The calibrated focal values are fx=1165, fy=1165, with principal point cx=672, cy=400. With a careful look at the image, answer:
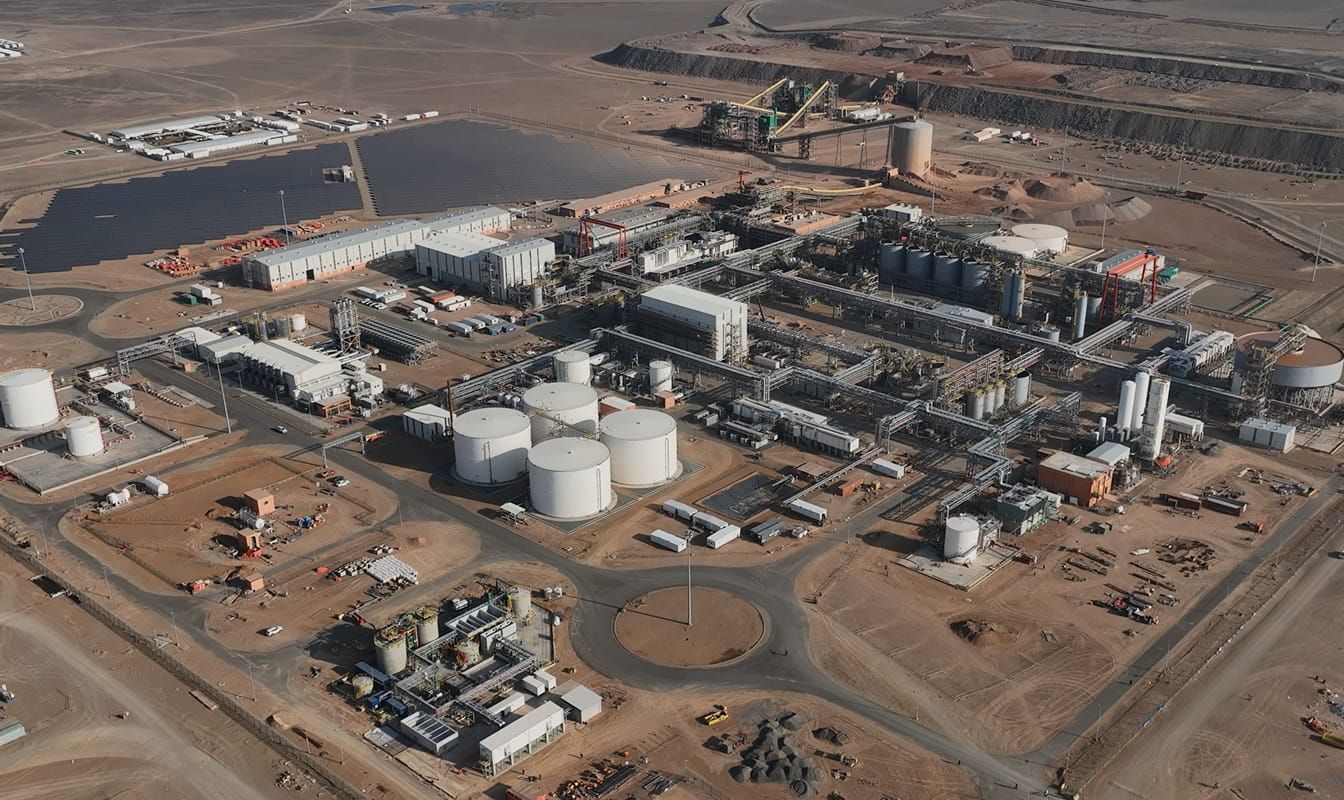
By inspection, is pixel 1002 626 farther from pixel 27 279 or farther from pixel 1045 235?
pixel 27 279

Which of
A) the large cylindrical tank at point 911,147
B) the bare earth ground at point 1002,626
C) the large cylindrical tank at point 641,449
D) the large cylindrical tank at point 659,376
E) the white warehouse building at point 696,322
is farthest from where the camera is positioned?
the large cylindrical tank at point 911,147

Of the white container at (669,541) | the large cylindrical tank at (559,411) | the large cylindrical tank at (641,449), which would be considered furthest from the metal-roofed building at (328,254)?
the white container at (669,541)

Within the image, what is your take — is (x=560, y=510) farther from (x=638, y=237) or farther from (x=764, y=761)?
(x=638, y=237)

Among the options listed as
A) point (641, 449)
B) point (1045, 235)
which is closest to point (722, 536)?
point (641, 449)

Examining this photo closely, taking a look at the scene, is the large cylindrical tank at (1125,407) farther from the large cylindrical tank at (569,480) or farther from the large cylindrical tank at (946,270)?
the large cylindrical tank at (569,480)

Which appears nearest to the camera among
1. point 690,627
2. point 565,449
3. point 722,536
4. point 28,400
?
point 690,627

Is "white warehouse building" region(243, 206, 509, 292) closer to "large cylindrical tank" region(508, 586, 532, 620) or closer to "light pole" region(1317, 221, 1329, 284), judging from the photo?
"light pole" region(1317, 221, 1329, 284)

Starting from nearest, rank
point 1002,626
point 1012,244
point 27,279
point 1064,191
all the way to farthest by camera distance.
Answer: point 1002,626, point 27,279, point 1012,244, point 1064,191
